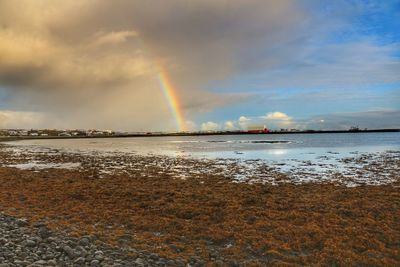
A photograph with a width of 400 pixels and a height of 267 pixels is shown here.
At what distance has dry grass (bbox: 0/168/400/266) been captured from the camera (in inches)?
396

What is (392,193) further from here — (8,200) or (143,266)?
(8,200)

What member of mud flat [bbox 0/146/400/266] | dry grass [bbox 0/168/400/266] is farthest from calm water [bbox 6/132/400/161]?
dry grass [bbox 0/168/400/266]

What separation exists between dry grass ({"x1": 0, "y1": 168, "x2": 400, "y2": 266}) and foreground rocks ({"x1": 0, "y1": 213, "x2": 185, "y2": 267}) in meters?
0.69

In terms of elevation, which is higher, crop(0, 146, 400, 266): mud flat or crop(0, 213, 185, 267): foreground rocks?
crop(0, 213, 185, 267): foreground rocks

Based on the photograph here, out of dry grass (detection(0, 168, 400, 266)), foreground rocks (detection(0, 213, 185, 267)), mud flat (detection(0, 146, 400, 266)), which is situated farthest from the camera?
dry grass (detection(0, 168, 400, 266))

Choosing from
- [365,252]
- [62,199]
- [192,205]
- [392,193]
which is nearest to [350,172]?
[392,193]

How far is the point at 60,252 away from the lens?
934 centimetres

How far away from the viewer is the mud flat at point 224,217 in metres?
9.73

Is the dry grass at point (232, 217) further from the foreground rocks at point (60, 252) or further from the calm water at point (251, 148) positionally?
the calm water at point (251, 148)

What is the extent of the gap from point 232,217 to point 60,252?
7.01 meters

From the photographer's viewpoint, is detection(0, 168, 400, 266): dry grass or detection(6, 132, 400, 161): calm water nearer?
detection(0, 168, 400, 266): dry grass

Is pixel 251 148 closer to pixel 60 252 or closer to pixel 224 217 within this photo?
pixel 224 217

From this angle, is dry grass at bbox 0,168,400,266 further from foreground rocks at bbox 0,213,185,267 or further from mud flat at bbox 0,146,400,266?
foreground rocks at bbox 0,213,185,267

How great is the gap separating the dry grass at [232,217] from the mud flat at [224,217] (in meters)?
0.03
